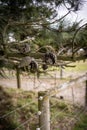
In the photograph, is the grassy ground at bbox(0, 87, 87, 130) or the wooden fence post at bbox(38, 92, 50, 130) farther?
the grassy ground at bbox(0, 87, 87, 130)

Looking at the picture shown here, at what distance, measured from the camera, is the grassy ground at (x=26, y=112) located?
439cm

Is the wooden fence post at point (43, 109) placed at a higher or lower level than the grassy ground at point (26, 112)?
higher

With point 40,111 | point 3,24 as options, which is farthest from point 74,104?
point 40,111

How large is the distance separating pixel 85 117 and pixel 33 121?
3.60 feet

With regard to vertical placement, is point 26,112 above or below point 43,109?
below

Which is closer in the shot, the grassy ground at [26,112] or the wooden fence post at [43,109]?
the wooden fence post at [43,109]

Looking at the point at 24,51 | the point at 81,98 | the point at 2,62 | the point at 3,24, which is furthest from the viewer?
the point at 81,98

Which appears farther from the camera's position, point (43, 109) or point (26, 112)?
point (26, 112)

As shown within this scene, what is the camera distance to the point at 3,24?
11.4 ft

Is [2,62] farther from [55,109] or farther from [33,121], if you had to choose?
[55,109]

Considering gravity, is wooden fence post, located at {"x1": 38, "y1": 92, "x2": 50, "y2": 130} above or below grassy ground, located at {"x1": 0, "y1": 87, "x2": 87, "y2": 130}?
above

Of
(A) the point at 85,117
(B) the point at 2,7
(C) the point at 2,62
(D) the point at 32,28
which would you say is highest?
(B) the point at 2,7

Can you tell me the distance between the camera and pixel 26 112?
483 cm

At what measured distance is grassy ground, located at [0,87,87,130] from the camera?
173 inches
